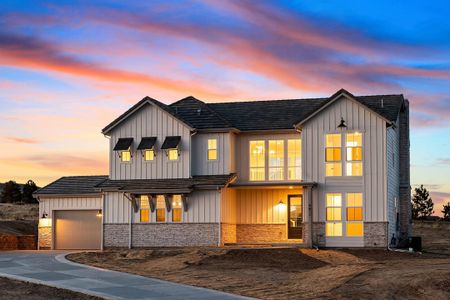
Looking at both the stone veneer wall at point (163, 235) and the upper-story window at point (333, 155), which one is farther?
the stone veneer wall at point (163, 235)

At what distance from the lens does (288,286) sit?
21.8 m

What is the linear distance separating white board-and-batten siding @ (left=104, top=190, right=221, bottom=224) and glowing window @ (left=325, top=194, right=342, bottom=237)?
5085 mm

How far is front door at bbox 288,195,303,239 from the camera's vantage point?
37.1 m

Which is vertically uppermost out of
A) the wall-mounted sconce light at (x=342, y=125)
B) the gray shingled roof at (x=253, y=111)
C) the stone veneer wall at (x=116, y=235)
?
the gray shingled roof at (x=253, y=111)

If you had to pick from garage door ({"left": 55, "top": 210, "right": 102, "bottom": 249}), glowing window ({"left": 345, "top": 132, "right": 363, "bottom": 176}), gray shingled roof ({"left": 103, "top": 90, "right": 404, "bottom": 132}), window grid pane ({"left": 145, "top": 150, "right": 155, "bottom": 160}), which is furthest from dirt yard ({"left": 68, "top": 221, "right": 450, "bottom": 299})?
gray shingled roof ({"left": 103, "top": 90, "right": 404, "bottom": 132})

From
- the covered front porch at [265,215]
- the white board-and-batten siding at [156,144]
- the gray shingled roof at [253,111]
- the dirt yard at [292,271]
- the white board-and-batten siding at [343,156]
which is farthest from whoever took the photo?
the covered front porch at [265,215]

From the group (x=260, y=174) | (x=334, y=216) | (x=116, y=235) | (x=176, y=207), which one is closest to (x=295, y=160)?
(x=260, y=174)

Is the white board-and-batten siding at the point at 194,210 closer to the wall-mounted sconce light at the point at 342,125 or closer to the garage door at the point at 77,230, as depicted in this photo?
the garage door at the point at 77,230

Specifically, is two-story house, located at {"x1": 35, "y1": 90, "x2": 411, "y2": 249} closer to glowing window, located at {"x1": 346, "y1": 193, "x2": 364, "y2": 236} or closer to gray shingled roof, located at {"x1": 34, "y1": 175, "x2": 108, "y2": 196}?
glowing window, located at {"x1": 346, "y1": 193, "x2": 364, "y2": 236}

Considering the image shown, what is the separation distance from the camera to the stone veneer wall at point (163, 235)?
3575 cm

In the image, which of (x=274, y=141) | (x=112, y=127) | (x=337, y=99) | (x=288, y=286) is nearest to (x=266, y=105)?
(x=274, y=141)

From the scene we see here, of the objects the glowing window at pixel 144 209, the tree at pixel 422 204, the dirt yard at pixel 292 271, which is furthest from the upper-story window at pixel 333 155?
the tree at pixel 422 204

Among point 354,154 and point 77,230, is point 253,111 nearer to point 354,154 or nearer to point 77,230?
point 354,154

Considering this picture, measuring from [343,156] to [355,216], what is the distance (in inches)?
108
